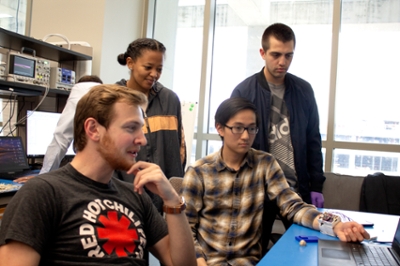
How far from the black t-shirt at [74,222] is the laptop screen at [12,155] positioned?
1903 millimetres

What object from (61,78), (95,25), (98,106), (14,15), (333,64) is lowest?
(98,106)

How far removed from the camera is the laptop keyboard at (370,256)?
1.22 meters

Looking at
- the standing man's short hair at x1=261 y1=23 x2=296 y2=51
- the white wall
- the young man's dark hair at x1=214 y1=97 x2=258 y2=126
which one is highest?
the white wall

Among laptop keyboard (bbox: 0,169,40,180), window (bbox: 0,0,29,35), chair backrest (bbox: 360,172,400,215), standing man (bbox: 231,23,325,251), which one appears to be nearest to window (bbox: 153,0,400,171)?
chair backrest (bbox: 360,172,400,215)

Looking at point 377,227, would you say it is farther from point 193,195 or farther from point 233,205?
point 193,195

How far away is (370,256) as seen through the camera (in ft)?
4.20

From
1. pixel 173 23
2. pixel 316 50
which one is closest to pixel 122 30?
pixel 173 23

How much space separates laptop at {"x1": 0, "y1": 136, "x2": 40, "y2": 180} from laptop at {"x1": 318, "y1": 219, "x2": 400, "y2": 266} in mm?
2158

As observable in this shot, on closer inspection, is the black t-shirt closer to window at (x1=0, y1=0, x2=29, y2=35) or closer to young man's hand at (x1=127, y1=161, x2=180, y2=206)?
young man's hand at (x1=127, y1=161, x2=180, y2=206)

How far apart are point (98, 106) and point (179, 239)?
1.61ft

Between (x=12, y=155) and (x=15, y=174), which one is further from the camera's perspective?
(x=12, y=155)

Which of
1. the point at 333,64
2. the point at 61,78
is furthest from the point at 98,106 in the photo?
the point at 333,64

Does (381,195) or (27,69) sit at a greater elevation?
Answer: (27,69)

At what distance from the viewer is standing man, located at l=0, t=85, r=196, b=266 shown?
0.99 meters
